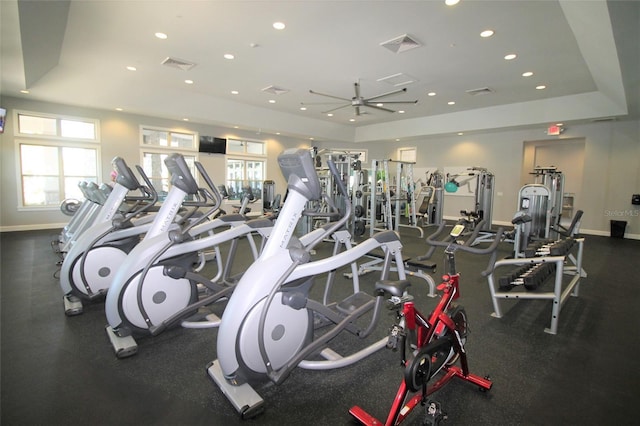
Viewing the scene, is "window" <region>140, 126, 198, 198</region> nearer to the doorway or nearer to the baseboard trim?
the baseboard trim

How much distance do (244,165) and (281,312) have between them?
9.37 metres

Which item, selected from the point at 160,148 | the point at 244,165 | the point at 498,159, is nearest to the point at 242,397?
the point at 160,148

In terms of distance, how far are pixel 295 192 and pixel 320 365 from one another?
1.17m

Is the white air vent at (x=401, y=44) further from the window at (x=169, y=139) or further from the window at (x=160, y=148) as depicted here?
the window at (x=169, y=139)

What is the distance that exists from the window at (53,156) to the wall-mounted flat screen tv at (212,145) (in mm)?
2649

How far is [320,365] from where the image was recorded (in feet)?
6.66

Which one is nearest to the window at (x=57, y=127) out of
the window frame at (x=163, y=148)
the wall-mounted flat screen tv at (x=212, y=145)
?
the window frame at (x=163, y=148)

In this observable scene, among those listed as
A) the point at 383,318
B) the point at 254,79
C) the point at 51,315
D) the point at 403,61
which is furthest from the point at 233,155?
the point at 383,318

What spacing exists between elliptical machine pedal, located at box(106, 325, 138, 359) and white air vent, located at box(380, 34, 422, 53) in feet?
16.1

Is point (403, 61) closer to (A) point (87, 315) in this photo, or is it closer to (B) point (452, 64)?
(B) point (452, 64)

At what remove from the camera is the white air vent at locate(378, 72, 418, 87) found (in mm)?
6070

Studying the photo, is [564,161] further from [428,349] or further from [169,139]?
[169,139]

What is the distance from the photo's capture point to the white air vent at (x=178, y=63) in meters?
5.59

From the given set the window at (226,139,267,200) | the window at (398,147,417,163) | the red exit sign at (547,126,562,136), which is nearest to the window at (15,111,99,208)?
the window at (226,139,267,200)
